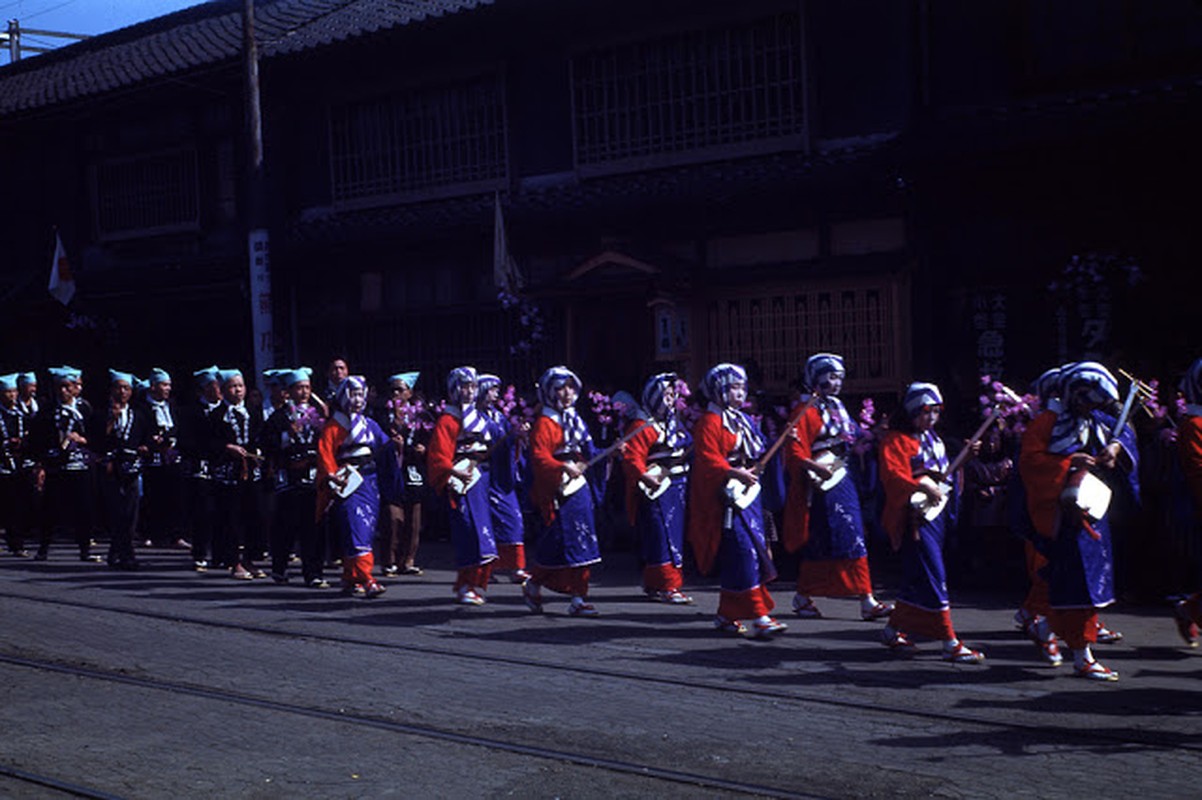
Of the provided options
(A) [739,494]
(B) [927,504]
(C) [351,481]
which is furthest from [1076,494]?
(C) [351,481]

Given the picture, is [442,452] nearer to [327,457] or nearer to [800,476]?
[327,457]

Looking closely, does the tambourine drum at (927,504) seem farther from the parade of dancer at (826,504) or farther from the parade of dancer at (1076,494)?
the parade of dancer at (826,504)

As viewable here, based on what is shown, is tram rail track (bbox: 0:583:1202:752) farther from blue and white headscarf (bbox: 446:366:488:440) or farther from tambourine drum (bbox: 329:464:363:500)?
blue and white headscarf (bbox: 446:366:488:440)

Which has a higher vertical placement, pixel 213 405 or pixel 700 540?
pixel 213 405

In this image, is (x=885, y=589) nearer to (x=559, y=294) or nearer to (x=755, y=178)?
(x=755, y=178)

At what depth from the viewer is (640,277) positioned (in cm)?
1609

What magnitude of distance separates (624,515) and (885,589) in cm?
441

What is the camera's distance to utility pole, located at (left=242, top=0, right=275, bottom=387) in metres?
17.2

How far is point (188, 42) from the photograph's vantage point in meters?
23.0

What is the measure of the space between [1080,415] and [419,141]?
42.0 ft

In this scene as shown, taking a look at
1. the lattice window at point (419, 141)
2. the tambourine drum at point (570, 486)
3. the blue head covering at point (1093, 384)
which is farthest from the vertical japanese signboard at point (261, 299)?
the blue head covering at point (1093, 384)

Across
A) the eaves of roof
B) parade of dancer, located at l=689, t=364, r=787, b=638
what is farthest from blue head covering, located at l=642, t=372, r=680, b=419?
the eaves of roof

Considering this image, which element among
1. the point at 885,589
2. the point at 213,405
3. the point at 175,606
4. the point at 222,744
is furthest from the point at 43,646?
the point at 885,589

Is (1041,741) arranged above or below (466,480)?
below
